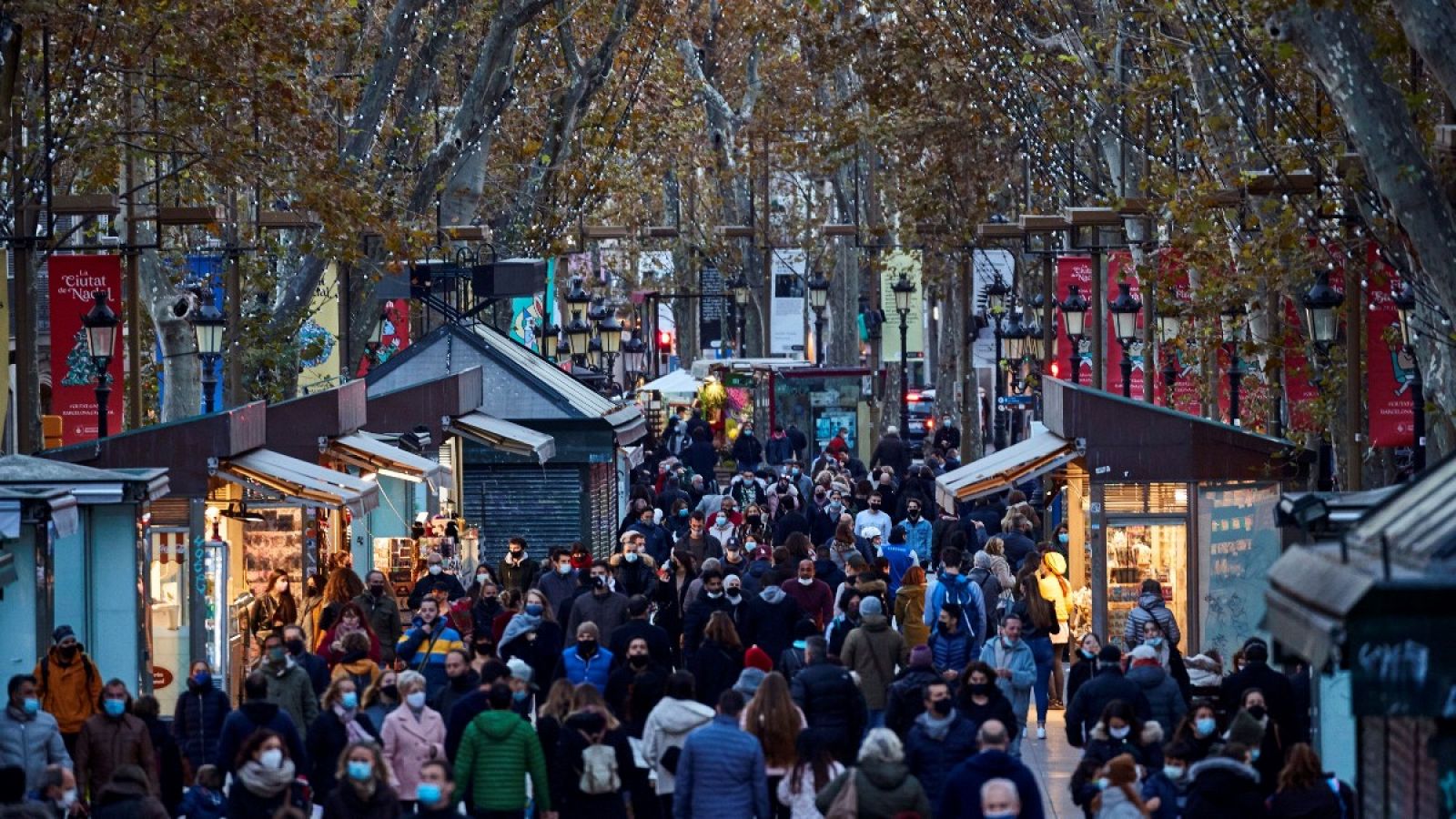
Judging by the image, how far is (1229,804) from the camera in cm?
1178

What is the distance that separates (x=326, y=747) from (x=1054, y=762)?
6.40 m

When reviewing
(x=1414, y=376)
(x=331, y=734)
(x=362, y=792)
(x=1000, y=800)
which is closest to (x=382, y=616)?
(x=331, y=734)

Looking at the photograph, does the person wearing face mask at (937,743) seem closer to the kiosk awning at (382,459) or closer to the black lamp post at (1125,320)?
the kiosk awning at (382,459)

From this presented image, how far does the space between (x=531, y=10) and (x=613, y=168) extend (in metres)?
19.0

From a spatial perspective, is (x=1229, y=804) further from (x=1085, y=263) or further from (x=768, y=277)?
(x=768, y=277)

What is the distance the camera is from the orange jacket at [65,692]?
15.0m

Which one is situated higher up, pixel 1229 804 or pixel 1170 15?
pixel 1170 15

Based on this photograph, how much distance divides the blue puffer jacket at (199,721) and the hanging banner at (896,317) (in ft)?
131

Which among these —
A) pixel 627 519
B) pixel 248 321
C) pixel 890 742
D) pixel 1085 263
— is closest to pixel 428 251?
pixel 248 321

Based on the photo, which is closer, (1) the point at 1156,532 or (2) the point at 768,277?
(1) the point at 1156,532

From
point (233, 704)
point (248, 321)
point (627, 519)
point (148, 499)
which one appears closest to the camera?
point (148, 499)

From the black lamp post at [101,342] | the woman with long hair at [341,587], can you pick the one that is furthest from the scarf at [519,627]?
the black lamp post at [101,342]

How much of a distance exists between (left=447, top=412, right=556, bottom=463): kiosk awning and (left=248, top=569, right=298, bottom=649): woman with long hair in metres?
7.11

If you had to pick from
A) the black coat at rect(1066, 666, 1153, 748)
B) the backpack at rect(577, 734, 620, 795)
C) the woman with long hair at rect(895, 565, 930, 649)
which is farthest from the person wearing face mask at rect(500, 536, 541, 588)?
the backpack at rect(577, 734, 620, 795)
